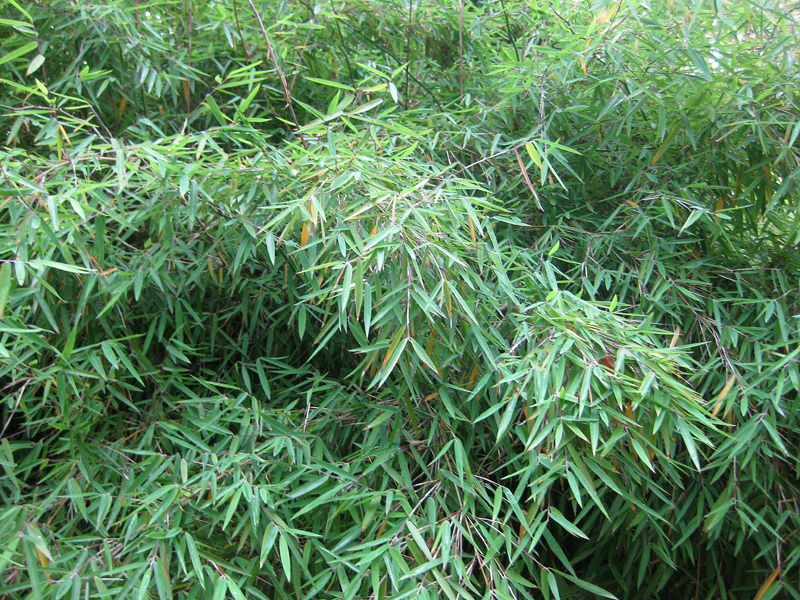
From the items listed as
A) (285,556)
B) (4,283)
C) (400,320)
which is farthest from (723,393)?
(4,283)

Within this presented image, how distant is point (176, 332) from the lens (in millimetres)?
1728

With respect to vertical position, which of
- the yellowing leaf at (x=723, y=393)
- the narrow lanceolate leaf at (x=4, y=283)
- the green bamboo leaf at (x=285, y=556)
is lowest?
the green bamboo leaf at (x=285, y=556)

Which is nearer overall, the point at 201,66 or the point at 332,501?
the point at 332,501

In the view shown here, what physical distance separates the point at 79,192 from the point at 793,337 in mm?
1884

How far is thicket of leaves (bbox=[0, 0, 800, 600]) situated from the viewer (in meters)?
1.45

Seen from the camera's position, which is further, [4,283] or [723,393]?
[723,393]

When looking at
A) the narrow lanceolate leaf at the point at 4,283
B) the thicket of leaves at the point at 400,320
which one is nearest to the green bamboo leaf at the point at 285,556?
the thicket of leaves at the point at 400,320

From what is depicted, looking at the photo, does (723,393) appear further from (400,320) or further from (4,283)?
(4,283)

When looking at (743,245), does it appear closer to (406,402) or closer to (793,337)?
(793,337)

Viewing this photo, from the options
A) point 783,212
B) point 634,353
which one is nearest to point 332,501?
point 634,353

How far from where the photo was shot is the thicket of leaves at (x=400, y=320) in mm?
1452

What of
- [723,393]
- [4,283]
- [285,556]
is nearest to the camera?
[4,283]

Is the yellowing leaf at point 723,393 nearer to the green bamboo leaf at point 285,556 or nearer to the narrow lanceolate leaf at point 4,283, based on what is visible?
the green bamboo leaf at point 285,556

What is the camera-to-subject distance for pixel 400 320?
4.72 feet
